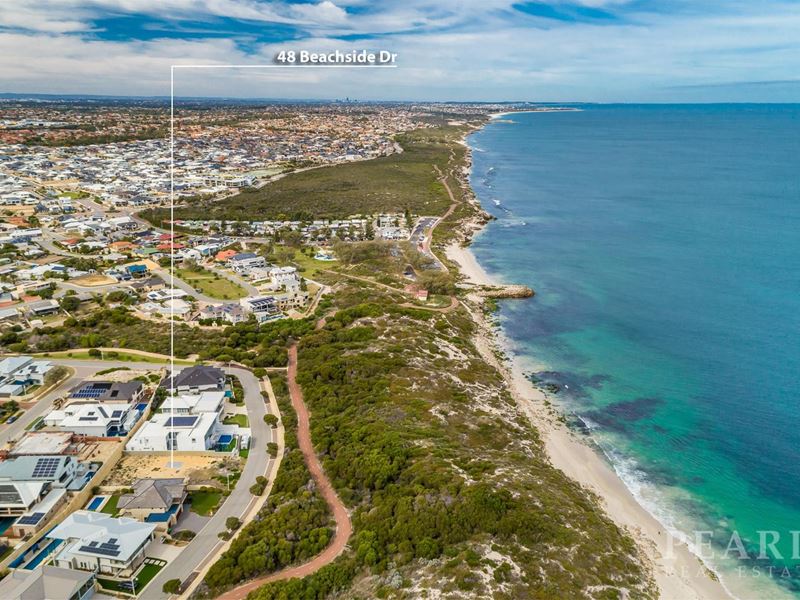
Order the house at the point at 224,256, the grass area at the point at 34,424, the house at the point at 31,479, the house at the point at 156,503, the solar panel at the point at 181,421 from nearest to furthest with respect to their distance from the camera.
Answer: the house at the point at 156,503 → the house at the point at 31,479 → the solar panel at the point at 181,421 → the grass area at the point at 34,424 → the house at the point at 224,256

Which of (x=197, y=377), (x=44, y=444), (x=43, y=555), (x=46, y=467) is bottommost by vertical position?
(x=43, y=555)

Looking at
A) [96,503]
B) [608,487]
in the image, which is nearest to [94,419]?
[96,503]

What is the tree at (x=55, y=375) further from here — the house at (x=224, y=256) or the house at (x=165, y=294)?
the house at (x=224, y=256)

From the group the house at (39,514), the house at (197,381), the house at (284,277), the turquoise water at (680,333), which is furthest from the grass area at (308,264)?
the house at (39,514)

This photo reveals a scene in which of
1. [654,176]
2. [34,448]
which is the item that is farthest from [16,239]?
[654,176]

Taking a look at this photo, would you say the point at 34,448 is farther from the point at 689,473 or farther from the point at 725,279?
the point at 725,279

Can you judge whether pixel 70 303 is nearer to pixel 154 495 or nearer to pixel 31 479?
pixel 31 479
